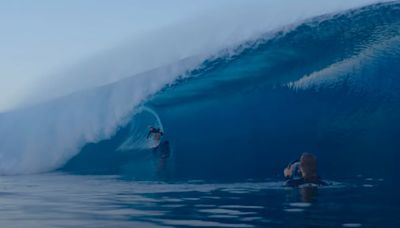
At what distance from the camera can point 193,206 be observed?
22.9ft

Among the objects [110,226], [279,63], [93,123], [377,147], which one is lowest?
[110,226]

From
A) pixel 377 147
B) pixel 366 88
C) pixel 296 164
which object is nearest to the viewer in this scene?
pixel 296 164

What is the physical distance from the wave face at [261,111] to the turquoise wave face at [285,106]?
0.07 ft

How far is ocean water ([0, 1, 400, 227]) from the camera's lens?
10898mm

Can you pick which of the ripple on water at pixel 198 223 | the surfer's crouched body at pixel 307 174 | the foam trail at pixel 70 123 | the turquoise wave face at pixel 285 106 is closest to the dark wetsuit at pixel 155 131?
the turquoise wave face at pixel 285 106

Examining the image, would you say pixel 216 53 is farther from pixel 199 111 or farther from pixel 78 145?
pixel 78 145

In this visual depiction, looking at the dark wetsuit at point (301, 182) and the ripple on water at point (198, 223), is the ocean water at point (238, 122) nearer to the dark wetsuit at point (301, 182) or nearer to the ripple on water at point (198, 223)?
the dark wetsuit at point (301, 182)

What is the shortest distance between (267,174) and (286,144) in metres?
1.78

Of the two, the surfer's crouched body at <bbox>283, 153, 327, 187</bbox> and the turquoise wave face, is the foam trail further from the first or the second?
the surfer's crouched body at <bbox>283, 153, 327, 187</bbox>

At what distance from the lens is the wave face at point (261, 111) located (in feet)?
40.5

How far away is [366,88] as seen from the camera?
1297 cm

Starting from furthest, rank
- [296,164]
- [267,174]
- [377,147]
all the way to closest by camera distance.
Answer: [377,147]
[267,174]
[296,164]

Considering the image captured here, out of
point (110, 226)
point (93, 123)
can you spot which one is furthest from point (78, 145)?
point (110, 226)

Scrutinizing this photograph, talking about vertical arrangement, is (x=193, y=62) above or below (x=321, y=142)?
above
